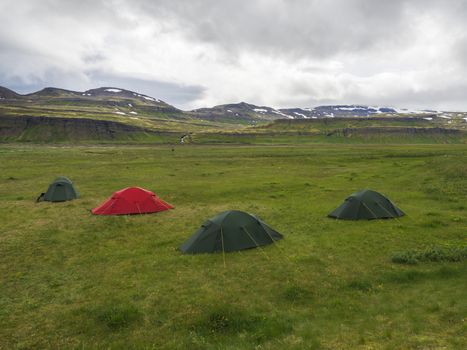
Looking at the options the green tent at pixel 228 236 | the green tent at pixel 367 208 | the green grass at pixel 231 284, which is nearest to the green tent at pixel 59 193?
the green grass at pixel 231 284

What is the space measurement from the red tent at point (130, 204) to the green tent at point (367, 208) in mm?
14426

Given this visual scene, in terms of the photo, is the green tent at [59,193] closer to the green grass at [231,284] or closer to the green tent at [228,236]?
the green grass at [231,284]

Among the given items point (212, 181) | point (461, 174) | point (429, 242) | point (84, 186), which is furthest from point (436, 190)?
point (84, 186)

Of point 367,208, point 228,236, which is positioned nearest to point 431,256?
point 367,208

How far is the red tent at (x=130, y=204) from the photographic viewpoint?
1046 inches

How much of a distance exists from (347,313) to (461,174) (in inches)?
1402

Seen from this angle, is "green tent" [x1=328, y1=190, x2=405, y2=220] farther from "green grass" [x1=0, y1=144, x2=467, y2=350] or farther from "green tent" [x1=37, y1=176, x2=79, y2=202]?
"green tent" [x1=37, y1=176, x2=79, y2=202]

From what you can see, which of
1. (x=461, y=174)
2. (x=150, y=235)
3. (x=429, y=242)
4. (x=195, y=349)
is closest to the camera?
(x=195, y=349)

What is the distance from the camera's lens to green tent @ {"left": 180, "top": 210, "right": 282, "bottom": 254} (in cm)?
1789

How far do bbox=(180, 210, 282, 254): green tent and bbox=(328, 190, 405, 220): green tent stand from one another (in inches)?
304

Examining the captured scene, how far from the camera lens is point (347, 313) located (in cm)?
1161

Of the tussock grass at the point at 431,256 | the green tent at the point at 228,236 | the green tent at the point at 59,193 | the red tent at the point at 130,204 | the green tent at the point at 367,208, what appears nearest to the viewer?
the tussock grass at the point at 431,256

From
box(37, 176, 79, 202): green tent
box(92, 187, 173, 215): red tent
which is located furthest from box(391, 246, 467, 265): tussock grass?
box(37, 176, 79, 202): green tent

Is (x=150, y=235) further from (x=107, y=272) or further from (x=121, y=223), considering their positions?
(x=107, y=272)
